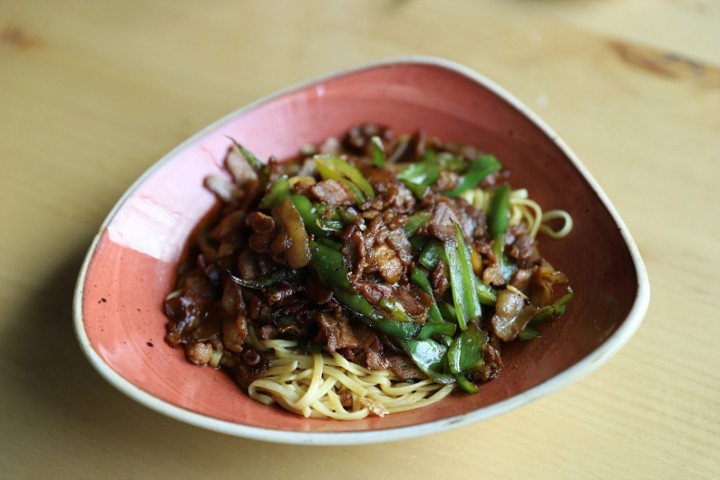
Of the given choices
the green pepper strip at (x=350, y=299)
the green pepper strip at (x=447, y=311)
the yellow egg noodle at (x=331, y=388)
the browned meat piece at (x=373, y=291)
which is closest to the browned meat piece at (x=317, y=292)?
the green pepper strip at (x=350, y=299)

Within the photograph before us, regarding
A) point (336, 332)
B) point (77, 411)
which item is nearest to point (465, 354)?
point (336, 332)

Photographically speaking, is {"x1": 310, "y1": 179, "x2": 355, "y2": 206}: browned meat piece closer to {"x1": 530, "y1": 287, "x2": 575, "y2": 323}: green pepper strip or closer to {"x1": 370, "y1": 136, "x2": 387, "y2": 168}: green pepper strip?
{"x1": 370, "y1": 136, "x2": 387, "y2": 168}: green pepper strip

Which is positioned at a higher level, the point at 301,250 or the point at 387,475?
the point at 301,250

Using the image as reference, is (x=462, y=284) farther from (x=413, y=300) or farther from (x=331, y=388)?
(x=331, y=388)

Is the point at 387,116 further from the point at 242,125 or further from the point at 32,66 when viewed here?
the point at 32,66

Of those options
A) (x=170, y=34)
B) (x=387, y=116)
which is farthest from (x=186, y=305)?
(x=170, y=34)

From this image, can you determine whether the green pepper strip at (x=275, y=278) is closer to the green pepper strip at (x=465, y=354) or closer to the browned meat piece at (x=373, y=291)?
the browned meat piece at (x=373, y=291)

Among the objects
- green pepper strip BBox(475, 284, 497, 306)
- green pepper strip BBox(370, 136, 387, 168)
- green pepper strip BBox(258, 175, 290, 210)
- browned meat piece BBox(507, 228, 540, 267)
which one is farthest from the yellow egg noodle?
green pepper strip BBox(370, 136, 387, 168)
